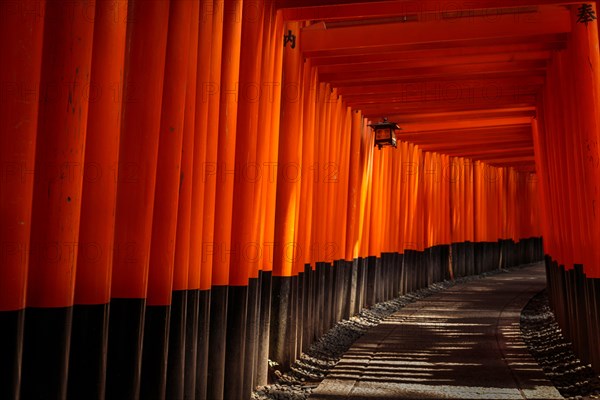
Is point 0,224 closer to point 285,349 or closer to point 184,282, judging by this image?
point 184,282

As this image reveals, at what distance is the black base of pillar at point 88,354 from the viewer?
128 inches

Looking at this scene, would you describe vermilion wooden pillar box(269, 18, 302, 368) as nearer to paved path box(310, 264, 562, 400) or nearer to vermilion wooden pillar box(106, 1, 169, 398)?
paved path box(310, 264, 562, 400)

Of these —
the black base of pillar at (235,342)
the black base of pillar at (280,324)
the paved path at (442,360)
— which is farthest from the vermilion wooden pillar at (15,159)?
the black base of pillar at (280,324)

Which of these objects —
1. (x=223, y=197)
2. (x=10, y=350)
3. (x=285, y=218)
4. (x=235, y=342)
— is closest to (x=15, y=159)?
(x=10, y=350)

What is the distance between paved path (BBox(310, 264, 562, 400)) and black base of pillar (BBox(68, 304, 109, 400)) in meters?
3.01

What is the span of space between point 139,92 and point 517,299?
494 inches

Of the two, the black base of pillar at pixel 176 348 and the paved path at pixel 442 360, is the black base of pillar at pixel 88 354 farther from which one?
the paved path at pixel 442 360

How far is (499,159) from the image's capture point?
21.5 m

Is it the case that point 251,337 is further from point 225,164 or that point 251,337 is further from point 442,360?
point 442,360

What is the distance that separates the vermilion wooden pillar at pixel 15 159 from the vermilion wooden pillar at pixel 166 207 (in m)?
1.15

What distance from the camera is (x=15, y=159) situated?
106 inches

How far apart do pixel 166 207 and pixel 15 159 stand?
4.43ft

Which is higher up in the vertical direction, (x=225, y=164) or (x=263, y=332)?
(x=225, y=164)

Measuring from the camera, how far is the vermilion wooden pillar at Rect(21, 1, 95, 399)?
2943 millimetres
